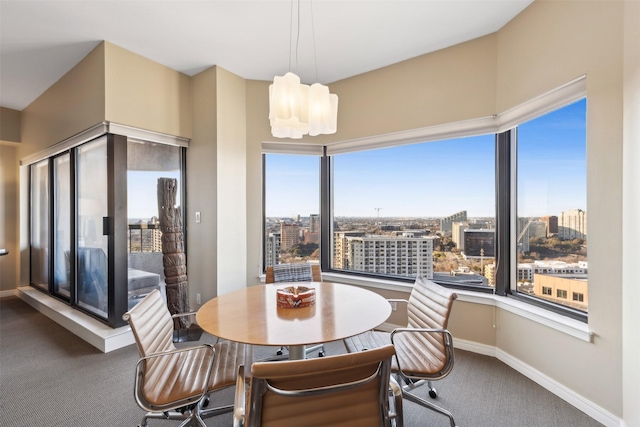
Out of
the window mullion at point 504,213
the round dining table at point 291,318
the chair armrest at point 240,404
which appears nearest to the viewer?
the chair armrest at point 240,404

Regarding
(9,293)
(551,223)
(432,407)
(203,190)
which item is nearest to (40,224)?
(9,293)

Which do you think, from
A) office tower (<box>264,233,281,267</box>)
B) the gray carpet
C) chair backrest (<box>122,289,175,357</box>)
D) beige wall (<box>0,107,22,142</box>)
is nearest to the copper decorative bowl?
chair backrest (<box>122,289,175,357</box>)

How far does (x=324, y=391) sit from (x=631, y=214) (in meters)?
2.02

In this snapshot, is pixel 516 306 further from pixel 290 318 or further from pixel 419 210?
pixel 290 318

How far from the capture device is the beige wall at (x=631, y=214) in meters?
1.68

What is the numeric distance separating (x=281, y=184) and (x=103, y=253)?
2.10m

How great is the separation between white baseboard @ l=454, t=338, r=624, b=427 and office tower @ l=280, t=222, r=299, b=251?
83.0 inches

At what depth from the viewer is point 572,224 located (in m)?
2.26

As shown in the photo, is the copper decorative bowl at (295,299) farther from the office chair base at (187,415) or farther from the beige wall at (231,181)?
the beige wall at (231,181)

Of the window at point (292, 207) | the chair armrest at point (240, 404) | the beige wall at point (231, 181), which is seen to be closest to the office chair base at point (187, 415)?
the chair armrest at point (240, 404)

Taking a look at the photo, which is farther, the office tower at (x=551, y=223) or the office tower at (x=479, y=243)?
the office tower at (x=479, y=243)

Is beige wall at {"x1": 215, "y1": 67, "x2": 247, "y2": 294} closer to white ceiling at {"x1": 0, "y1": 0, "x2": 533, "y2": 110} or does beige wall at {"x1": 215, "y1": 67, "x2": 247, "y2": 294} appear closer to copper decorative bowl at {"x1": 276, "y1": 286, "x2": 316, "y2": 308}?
white ceiling at {"x1": 0, "y1": 0, "x2": 533, "y2": 110}

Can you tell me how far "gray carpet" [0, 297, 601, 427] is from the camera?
1.91 meters

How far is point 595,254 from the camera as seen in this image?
1.94 metres
